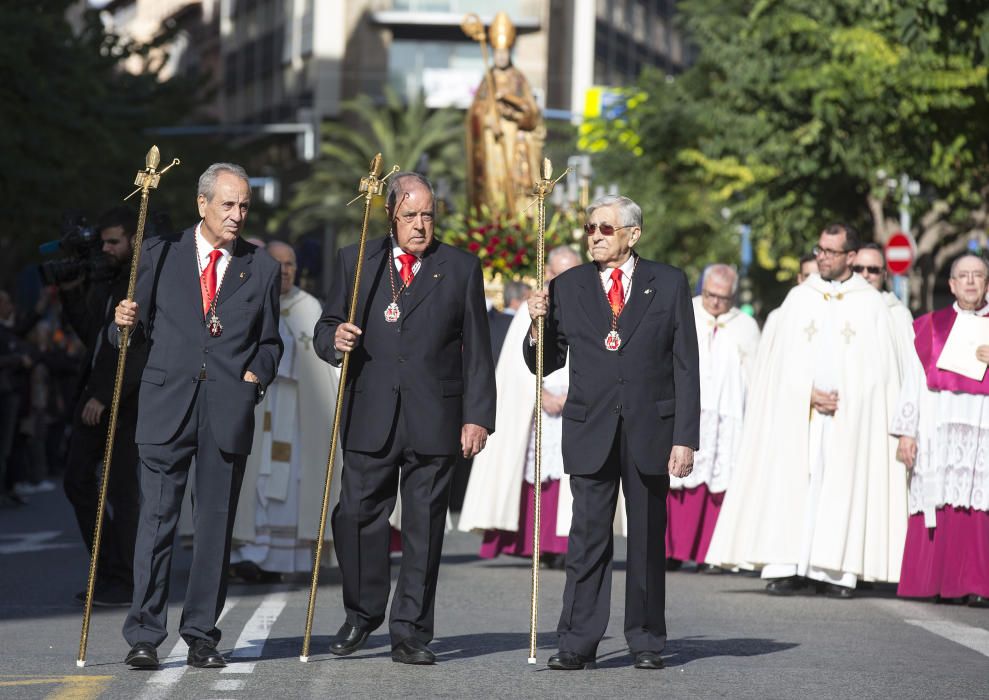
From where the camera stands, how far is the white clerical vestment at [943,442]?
42.7ft

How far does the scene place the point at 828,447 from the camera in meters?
13.4

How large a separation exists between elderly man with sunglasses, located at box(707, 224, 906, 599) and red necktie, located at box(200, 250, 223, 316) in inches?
204

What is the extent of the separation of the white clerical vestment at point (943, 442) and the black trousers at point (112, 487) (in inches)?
175

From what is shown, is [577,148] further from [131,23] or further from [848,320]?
[131,23]

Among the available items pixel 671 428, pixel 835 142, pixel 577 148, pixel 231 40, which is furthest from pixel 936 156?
pixel 231 40

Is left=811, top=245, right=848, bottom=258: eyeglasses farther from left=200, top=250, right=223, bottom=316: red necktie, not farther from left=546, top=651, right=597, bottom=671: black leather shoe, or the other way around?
left=200, top=250, right=223, bottom=316: red necktie

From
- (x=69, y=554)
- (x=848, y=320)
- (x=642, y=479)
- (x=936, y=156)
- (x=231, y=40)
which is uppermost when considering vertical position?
(x=231, y=40)

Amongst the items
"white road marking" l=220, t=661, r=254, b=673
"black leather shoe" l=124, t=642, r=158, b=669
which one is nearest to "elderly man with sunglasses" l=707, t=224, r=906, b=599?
"white road marking" l=220, t=661, r=254, b=673

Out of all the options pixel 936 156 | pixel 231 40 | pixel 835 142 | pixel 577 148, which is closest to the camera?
pixel 936 156

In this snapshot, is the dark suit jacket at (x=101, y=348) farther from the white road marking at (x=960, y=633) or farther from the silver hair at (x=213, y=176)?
the white road marking at (x=960, y=633)

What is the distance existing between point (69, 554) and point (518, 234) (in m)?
8.26

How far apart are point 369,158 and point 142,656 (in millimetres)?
52853

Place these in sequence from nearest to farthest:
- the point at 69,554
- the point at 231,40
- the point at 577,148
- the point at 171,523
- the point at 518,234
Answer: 1. the point at 171,523
2. the point at 69,554
3. the point at 518,234
4. the point at 577,148
5. the point at 231,40

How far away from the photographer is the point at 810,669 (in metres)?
9.32
